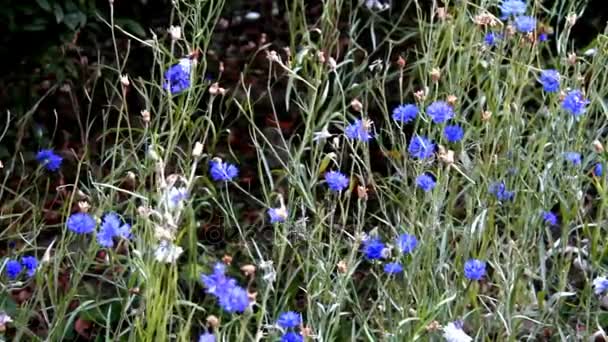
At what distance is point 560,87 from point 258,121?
1.63 meters

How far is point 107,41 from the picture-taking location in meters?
4.11

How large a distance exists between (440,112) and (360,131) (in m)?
0.19

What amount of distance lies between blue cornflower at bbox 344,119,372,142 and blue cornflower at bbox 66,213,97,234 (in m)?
0.59

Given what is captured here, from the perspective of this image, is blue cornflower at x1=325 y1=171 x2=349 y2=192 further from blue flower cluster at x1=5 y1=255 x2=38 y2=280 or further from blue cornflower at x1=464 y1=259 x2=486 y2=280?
blue flower cluster at x1=5 y1=255 x2=38 y2=280

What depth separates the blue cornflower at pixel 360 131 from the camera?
2.45 meters

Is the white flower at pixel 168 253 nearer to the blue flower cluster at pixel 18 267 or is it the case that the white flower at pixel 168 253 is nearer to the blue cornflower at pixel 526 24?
the blue flower cluster at pixel 18 267

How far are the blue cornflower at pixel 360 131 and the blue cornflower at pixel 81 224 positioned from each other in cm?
59

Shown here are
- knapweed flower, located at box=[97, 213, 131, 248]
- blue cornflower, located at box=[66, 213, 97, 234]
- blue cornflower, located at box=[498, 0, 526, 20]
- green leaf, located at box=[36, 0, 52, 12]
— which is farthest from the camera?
green leaf, located at box=[36, 0, 52, 12]

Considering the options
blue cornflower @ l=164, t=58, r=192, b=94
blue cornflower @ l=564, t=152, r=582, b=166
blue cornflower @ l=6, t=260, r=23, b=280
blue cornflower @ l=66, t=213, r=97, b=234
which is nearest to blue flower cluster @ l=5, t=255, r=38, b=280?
blue cornflower @ l=6, t=260, r=23, b=280

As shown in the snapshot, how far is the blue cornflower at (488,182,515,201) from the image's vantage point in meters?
2.57

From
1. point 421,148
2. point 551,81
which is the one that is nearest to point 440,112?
point 421,148

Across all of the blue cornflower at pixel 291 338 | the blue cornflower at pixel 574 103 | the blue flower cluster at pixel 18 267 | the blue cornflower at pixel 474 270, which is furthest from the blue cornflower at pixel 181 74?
the blue cornflower at pixel 574 103

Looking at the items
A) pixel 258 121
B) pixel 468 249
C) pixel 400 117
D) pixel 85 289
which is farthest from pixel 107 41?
pixel 468 249

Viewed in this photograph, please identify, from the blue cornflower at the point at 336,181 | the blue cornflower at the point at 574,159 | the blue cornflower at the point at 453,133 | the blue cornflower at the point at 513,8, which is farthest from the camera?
the blue cornflower at the point at 513,8
